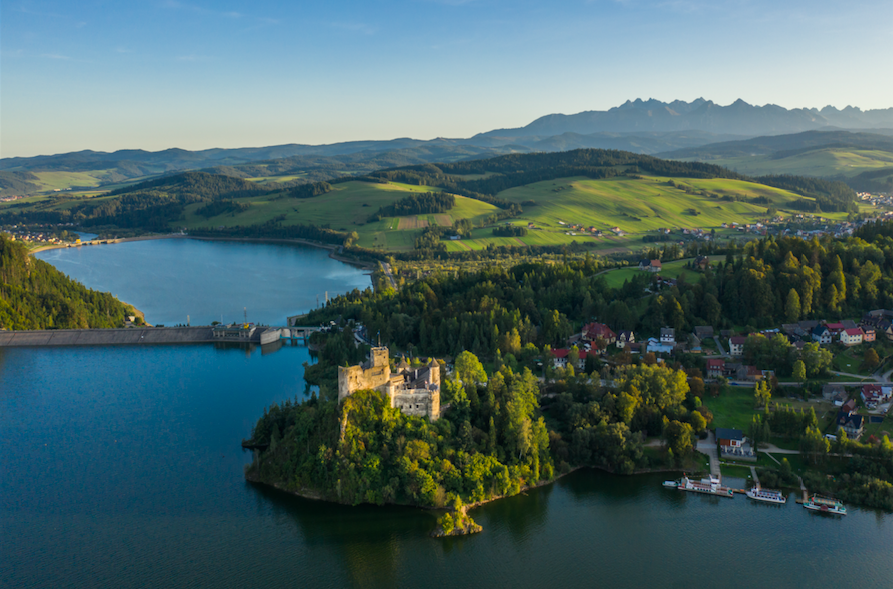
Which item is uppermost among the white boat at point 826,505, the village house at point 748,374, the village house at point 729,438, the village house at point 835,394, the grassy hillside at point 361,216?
the grassy hillside at point 361,216

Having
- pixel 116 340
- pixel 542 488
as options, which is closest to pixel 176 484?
pixel 542 488

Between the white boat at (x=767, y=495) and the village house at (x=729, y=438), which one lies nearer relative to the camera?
the white boat at (x=767, y=495)

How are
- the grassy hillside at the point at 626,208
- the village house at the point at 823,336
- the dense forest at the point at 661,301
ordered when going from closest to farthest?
the village house at the point at 823,336
the dense forest at the point at 661,301
the grassy hillside at the point at 626,208

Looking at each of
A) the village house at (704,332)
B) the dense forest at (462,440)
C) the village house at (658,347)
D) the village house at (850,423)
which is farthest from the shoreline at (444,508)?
the village house at (704,332)

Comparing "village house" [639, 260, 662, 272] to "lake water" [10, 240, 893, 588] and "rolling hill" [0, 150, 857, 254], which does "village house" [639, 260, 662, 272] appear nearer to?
"lake water" [10, 240, 893, 588]

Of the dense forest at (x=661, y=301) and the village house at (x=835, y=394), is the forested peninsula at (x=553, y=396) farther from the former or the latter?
the village house at (x=835, y=394)

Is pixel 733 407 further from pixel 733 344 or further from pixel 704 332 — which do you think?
pixel 704 332

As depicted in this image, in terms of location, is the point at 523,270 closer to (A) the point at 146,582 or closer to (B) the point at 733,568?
(B) the point at 733,568
